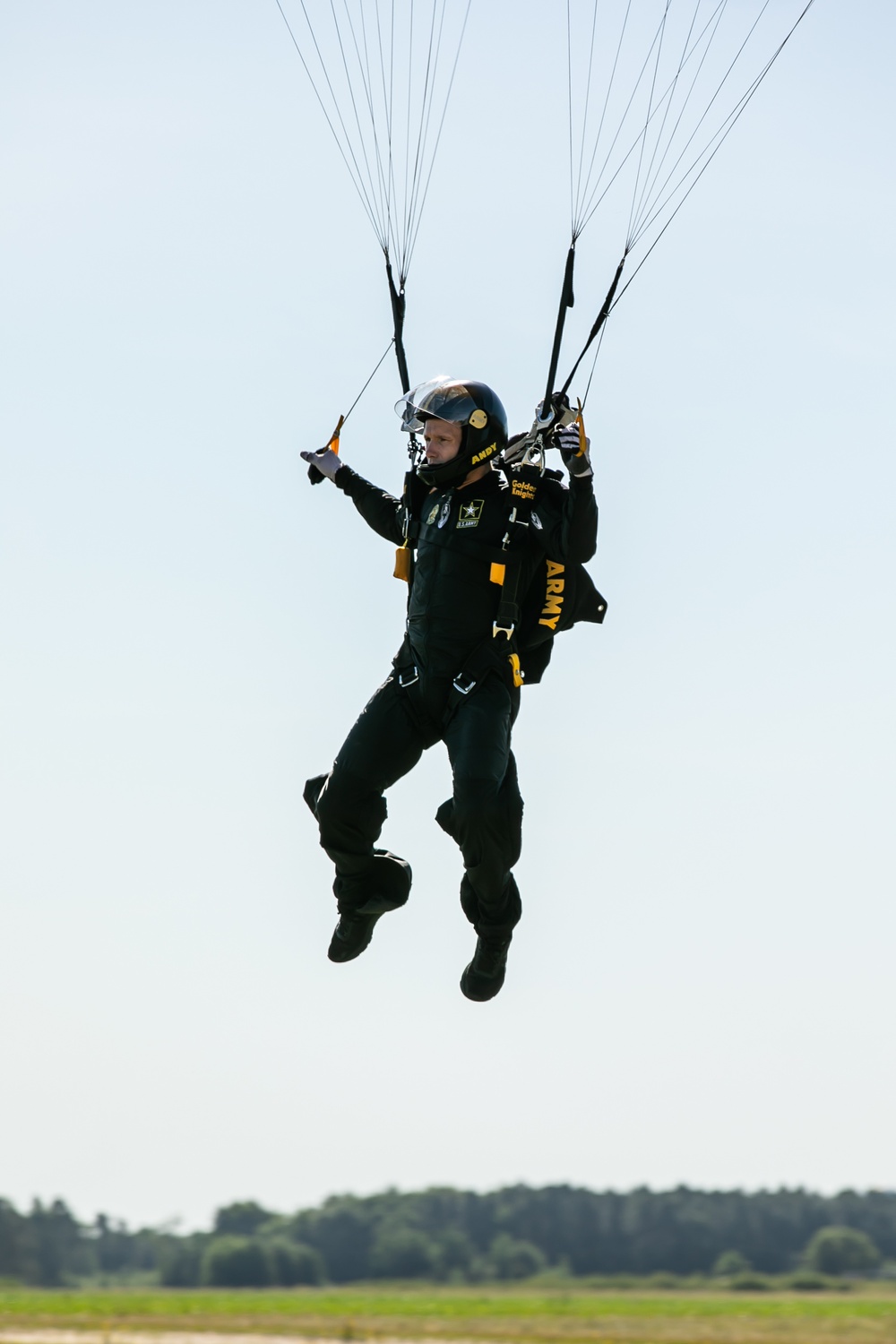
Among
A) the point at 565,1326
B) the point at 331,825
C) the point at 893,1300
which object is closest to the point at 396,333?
the point at 331,825

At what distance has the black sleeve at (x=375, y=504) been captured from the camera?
9555mm

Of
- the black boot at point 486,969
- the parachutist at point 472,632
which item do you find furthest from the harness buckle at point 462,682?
the black boot at point 486,969

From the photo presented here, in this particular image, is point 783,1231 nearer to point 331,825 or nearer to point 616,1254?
point 616,1254

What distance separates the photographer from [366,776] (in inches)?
356

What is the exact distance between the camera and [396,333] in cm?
957

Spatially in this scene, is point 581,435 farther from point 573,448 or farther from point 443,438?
point 443,438

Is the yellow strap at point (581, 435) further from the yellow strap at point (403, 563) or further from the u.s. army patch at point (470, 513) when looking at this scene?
the yellow strap at point (403, 563)

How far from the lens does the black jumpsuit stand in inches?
345

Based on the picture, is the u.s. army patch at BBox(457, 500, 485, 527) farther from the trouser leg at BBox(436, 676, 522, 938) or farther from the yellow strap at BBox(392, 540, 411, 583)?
the trouser leg at BBox(436, 676, 522, 938)

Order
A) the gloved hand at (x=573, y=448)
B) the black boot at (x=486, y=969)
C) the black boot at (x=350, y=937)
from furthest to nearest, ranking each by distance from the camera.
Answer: the black boot at (x=350, y=937)
the black boot at (x=486, y=969)
the gloved hand at (x=573, y=448)

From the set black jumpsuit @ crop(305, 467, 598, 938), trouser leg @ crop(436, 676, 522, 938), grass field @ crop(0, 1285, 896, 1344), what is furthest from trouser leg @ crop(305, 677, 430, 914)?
grass field @ crop(0, 1285, 896, 1344)

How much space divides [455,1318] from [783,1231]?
2131cm

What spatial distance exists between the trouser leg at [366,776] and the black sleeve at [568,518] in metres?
1.09

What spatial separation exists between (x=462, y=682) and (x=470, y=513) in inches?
33.2
